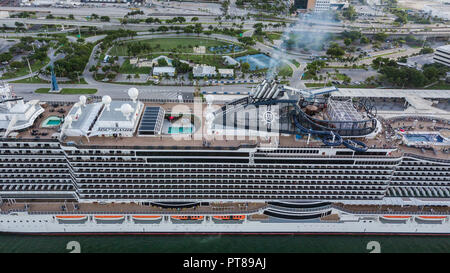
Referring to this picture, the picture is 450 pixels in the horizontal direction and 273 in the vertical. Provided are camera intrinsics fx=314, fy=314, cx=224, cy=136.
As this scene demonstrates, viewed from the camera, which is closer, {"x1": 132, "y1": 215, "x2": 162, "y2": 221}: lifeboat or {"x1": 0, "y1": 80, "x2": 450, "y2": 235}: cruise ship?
{"x1": 0, "y1": 80, "x2": 450, "y2": 235}: cruise ship

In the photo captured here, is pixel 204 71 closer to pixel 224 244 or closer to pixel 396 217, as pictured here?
pixel 224 244

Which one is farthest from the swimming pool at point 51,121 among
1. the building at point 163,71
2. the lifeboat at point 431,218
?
the building at point 163,71

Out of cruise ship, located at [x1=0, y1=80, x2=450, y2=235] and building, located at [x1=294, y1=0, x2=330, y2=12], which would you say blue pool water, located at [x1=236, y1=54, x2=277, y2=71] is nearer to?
cruise ship, located at [x1=0, y1=80, x2=450, y2=235]

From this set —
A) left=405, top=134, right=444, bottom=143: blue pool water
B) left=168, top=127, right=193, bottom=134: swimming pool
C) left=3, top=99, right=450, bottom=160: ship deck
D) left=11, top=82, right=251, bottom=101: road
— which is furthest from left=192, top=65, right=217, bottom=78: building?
left=405, top=134, right=444, bottom=143: blue pool water

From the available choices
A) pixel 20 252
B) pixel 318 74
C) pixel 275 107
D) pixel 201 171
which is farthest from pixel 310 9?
pixel 20 252

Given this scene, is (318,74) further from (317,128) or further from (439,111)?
(317,128)

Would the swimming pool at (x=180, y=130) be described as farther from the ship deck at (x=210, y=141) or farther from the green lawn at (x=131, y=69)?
the green lawn at (x=131, y=69)
